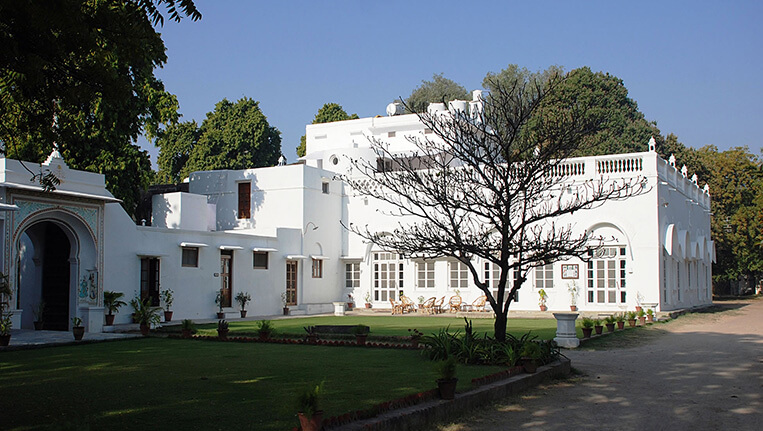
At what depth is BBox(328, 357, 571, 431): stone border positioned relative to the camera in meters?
6.15

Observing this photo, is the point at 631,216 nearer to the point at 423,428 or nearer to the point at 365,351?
the point at 365,351

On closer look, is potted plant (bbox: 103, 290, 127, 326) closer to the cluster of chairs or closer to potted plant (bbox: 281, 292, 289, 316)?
potted plant (bbox: 281, 292, 289, 316)

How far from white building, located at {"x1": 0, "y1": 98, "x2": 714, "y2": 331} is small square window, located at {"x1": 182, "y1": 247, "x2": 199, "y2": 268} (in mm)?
39

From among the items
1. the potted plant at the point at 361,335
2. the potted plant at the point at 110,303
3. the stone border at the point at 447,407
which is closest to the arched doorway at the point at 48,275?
the potted plant at the point at 110,303

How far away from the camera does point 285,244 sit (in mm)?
26656

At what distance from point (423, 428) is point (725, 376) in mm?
5895

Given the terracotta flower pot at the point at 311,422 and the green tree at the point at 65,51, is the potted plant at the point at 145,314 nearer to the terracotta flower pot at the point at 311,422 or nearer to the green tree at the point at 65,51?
the green tree at the point at 65,51

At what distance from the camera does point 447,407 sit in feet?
23.7

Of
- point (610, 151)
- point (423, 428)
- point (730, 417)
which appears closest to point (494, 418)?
point (423, 428)

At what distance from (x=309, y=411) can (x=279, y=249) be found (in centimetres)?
2101

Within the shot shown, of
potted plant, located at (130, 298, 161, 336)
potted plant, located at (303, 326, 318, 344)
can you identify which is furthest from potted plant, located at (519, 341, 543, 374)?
potted plant, located at (130, 298, 161, 336)

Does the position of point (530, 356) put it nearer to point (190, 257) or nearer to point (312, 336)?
point (312, 336)

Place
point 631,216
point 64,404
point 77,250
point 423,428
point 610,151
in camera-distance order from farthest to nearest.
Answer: point 610,151, point 631,216, point 77,250, point 64,404, point 423,428

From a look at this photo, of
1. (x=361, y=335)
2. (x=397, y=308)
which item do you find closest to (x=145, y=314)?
(x=361, y=335)
